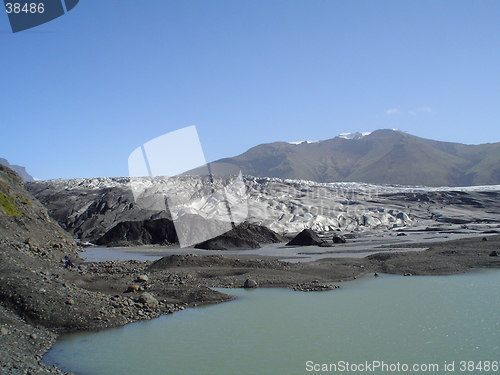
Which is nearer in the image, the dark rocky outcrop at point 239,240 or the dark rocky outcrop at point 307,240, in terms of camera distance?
the dark rocky outcrop at point 239,240

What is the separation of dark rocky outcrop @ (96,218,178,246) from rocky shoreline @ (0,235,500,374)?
23404mm

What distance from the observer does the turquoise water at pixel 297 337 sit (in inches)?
303

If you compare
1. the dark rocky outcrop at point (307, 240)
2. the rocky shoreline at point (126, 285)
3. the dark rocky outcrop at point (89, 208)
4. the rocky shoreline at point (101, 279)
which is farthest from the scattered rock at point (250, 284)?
the dark rocky outcrop at point (89, 208)

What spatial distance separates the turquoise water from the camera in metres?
7.70

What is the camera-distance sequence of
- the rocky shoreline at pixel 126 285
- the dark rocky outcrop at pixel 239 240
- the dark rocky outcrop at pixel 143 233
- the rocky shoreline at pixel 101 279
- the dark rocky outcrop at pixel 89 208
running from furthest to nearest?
the dark rocky outcrop at pixel 89 208 < the dark rocky outcrop at pixel 143 233 < the dark rocky outcrop at pixel 239 240 < the rocky shoreline at pixel 101 279 < the rocky shoreline at pixel 126 285

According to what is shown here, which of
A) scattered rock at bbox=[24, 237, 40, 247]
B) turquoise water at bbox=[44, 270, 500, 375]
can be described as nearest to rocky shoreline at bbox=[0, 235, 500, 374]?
turquoise water at bbox=[44, 270, 500, 375]

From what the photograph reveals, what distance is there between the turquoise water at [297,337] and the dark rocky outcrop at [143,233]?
Answer: 34947 mm

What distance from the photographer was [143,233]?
156 ft

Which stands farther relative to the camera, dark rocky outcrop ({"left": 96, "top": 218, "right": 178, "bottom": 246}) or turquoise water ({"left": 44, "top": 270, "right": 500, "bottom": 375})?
dark rocky outcrop ({"left": 96, "top": 218, "right": 178, "bottom": 246})

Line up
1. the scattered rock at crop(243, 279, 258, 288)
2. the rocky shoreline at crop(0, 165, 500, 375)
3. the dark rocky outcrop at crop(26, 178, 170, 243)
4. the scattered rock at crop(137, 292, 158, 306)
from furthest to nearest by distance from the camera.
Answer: the dark rocky outcrop at crop(26, 178, 170, 243) → the scattered rock at crop(243, 279, 258, 288) → the scattered rock at crop(137, 292, 158, 306) → the rocky shoreline at crop(0, 165, 500, 375)

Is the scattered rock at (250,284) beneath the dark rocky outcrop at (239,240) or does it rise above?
above

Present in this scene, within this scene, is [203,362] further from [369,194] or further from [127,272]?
[369,194]

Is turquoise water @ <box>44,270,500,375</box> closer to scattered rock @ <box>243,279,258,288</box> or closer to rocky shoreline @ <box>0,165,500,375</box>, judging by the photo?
rocky shoreline @ <box>0,165,500,375</box>

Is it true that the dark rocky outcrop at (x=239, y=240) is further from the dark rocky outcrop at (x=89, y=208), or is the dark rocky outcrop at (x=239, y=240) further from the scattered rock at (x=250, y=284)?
the scattered rock at (x=250, y=284)
